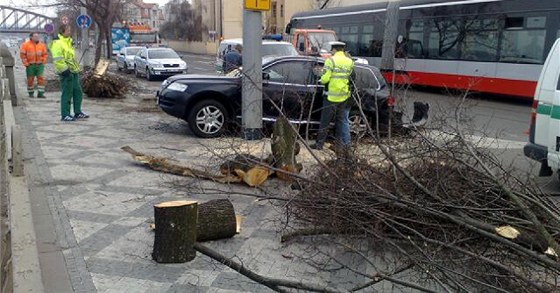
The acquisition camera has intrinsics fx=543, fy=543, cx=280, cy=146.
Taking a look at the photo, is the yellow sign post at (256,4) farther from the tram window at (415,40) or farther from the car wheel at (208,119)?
the tram window at (415,40)

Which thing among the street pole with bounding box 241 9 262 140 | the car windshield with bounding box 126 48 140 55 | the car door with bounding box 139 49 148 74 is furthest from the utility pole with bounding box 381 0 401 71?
the car windshield with bounding box 126 48 140 55

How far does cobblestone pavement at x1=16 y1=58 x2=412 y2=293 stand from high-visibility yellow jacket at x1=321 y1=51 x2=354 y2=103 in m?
1.87

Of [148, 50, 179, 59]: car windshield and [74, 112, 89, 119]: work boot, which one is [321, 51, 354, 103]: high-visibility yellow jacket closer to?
[74, 112, 89, 119]: work boot

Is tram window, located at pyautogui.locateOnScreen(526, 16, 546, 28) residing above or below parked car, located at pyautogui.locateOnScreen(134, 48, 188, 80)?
above

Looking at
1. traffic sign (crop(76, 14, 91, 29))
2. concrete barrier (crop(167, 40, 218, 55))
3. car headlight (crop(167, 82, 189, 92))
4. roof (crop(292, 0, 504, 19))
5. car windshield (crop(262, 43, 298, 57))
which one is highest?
roof (crop(292, 0, 504, 19))

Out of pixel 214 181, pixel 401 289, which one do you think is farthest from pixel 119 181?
pixel 401 289

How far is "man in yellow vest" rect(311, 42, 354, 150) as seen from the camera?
330 inches

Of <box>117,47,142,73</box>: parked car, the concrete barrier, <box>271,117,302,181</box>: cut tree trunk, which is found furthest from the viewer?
the concrete barrier

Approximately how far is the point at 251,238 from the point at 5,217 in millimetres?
2060

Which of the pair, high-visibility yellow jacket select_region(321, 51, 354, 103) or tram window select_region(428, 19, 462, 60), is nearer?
high-visibility yellow jacket select_region(321, 51, 354, 103)

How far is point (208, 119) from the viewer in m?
9.40

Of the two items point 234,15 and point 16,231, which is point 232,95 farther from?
point 234,15

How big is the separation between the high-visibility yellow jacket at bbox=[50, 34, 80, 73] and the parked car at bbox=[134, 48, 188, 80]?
13755mm

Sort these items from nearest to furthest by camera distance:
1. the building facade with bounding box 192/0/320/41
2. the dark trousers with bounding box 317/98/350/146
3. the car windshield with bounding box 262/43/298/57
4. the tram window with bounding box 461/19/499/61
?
the dark trousers with bounding box 317/98/350/146 → the car windshield with bounding box 262/43/298/57 → the tram window with bounding box 461/19/499/61 → the building facade with bounding box 192/0/320/41
